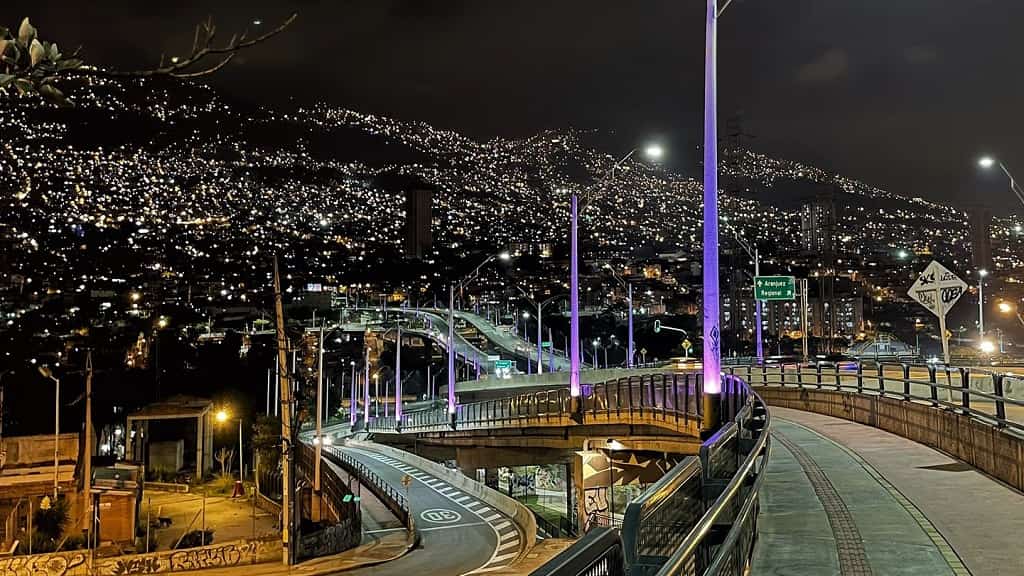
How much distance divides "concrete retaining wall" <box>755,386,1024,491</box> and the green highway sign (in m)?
9.90

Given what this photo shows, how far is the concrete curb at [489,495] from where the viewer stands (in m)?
32.3

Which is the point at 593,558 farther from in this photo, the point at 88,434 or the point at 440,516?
the point at 440,516

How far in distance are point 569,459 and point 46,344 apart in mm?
56854

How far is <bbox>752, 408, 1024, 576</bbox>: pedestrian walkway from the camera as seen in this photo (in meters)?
7.36

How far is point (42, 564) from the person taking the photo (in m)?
28.4

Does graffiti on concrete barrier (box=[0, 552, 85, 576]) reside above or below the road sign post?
below

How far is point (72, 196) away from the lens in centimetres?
14338

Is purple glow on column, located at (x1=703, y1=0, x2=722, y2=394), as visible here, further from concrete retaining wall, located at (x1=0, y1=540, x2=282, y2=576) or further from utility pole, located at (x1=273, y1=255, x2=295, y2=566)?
concrete retaining wall, located at (x1=0, y1=540, x2=282, y2=576)

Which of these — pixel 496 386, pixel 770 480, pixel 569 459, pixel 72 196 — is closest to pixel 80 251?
pixel 72 196

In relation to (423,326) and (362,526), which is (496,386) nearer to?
(362,526)

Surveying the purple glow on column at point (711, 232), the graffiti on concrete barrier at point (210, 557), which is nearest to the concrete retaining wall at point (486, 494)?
the graffiti on concrete barrier at point (210, 557)

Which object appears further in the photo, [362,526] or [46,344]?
[46,344]

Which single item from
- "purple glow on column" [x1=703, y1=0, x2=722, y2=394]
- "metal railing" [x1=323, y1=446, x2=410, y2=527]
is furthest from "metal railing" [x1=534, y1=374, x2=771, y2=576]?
"metal railing" [x1=323, y1=446, x2=410, y2=527]

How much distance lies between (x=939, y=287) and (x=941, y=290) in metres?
→ 0.07
